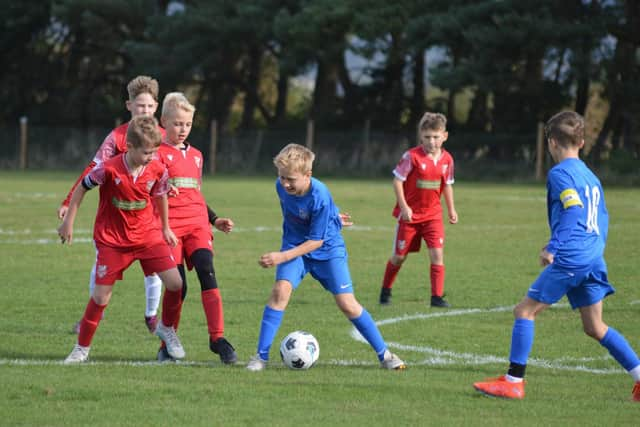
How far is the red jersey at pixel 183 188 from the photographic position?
23.2 feet

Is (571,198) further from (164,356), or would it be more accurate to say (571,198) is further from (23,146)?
(23,146)

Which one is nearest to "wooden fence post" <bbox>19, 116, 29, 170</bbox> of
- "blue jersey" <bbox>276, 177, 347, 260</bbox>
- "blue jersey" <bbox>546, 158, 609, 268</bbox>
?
"blue jersey" <bbox>276, 177, 347, 260</bbox>

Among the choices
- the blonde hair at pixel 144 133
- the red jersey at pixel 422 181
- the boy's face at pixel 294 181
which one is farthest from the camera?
the red jersey at pixel 422 181

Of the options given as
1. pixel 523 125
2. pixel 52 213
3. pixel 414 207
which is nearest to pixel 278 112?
pixel 523 125

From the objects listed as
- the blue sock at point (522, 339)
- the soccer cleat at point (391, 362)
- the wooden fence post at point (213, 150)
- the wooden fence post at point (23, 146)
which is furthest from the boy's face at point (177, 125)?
the wooden fence post at point (23, 146)

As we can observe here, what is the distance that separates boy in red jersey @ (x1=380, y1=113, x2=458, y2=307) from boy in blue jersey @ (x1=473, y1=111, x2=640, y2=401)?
3801mm

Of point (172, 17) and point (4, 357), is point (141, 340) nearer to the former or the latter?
point (4, 357)

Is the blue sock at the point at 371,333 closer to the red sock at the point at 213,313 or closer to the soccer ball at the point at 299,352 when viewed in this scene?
the soccer ball at the point at 299,352

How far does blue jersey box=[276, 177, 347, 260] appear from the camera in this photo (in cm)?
633

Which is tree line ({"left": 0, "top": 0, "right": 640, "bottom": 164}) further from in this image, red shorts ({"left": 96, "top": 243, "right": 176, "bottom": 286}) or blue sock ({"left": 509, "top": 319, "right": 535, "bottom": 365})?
blue sock ({"left": 509, "top": 319, "right": 535, "bottom": 365})

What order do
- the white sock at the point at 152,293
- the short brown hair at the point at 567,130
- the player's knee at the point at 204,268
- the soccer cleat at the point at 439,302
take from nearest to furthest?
the short brown hair at the point at 567,130 → the player's knee at the point at 204,268 → the white sock at the point at 152,293 → the soccer cleat at the point at 439,302

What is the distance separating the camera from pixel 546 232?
16.0 meters

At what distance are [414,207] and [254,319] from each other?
89.4 inches

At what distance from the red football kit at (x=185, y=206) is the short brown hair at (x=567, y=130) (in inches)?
101
